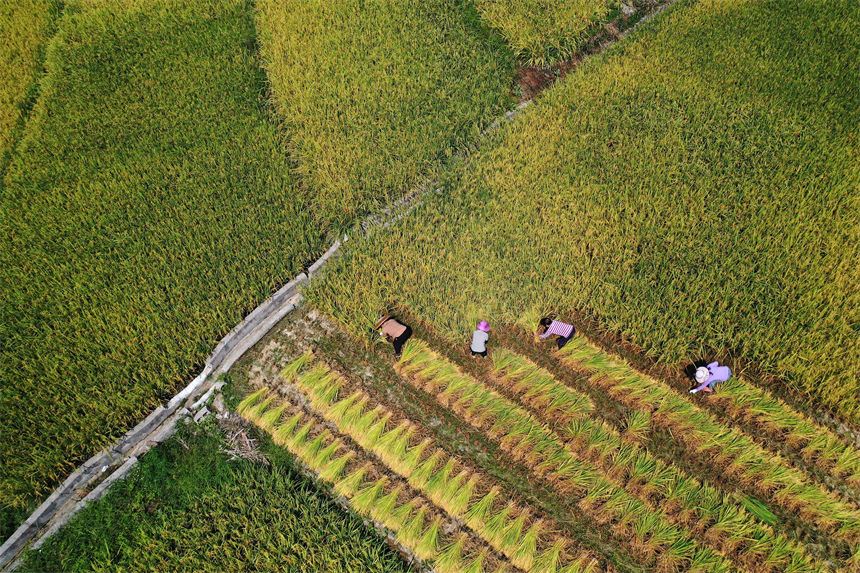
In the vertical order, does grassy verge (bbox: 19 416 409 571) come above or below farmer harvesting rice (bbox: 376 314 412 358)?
below

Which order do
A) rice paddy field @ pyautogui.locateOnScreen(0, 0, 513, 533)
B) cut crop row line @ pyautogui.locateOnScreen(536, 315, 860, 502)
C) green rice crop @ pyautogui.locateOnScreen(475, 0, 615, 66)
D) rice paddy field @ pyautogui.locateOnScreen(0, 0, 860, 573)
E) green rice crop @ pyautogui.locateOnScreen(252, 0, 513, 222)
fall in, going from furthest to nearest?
1. green rice crop @ pyautogui.locateOnScreen(475, 0, 615, 66)
2. green rice crop @ pyautogui.locateOnScreen(252, 0, 513, 222)
3. rice paddy field @ pyautogui.locateOnScreen(0, 0, 513, 533)
4. cut crop row line @ pyautogui.locateOnScreen(536, 315, 860, 502)
5. rice paddy field @ pyautogui.locateOnScreen(0, 0, 860, 573)

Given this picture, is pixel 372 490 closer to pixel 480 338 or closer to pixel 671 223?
pixel 480 338

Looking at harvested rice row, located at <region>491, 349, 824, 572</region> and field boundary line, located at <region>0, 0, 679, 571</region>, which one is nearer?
harvested rice row, located at <region>491, 349, 824, 572</region>

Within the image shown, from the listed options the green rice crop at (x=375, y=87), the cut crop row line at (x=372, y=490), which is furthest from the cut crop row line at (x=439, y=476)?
the green rice crop at (x=375, y=87)

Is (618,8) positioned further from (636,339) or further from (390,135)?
(636,339)

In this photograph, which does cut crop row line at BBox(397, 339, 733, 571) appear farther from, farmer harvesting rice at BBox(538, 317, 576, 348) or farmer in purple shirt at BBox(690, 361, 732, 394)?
farmer in purple shirt at BBox(690, 361, 732, 394)

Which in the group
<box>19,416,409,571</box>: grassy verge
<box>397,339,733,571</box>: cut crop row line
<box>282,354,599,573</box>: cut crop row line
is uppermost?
<box>397,339,733,571</box>: cut crop row line

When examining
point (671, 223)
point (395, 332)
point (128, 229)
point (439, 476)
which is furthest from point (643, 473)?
point (128, 229)

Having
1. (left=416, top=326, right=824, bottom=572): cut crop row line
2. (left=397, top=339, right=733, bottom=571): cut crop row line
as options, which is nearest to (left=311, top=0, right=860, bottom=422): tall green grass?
(left=397, top=339, right=733, bottom=571): cut crop row line
